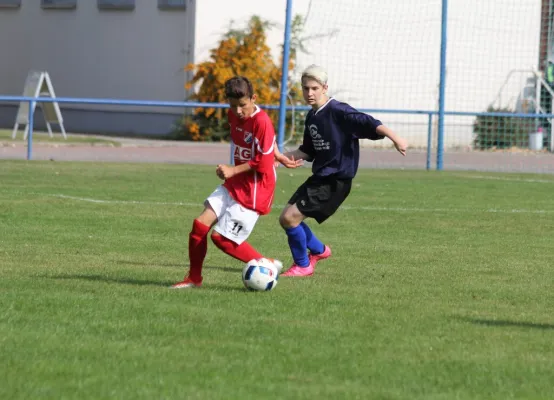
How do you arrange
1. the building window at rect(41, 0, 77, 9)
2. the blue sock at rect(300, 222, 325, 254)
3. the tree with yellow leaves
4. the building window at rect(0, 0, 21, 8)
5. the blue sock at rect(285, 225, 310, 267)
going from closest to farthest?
1. the blue sock at rect(285, 225, 310, 267)
2. the blue sock at rect(300, 222, 325, 254)
3. the tree with yellow leaves
4. the building window at rect(41, 0, 77, 9)
5. the building window at rect(0, 0, 21, 8)

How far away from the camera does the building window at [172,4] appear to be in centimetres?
3172

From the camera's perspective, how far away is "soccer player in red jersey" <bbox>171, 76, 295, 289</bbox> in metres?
8.36

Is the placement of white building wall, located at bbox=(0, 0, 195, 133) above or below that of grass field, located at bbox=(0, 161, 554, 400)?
above

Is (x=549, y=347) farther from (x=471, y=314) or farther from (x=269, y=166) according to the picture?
(x=269, y=166)

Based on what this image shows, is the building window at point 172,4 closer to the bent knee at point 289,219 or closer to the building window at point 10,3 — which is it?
the building window at point 10,3

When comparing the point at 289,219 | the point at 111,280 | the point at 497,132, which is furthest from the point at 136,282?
the point at 497,132

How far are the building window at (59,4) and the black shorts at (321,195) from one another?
25620mm

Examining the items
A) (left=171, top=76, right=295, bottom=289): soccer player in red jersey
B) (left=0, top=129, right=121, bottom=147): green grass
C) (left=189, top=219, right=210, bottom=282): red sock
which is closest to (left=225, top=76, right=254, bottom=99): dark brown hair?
(left=171, top=76, right=295, bottom=289): soccer player in red jersey

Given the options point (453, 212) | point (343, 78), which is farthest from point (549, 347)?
point (343, 78)

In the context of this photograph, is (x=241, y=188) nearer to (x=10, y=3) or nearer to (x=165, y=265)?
(x=165, y=265)

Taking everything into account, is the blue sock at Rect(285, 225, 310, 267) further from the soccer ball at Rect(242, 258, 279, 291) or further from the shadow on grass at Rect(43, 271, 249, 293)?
the soccer ball at Rect(242, 258, 279, 291)

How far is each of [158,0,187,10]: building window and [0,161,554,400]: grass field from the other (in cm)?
1802

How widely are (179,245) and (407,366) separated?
5410 mm

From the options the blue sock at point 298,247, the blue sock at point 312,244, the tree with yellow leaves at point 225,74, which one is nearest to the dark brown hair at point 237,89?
the blue sock at point 298,247
